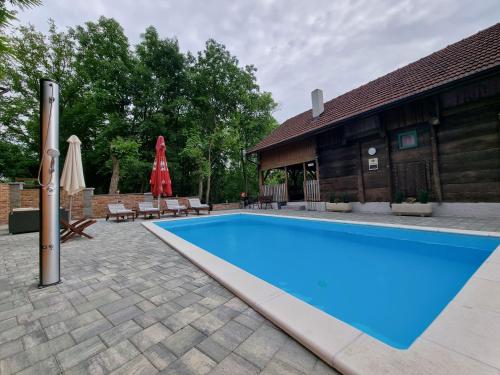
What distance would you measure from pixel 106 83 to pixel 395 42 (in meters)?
17.1

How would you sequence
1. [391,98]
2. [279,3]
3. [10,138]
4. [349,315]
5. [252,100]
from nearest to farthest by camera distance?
1. [349,315]
2. [391,98]
3. [279,3]
4. [10,138]
5. [252,100]

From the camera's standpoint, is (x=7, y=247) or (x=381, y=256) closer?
(x=381, y=256)

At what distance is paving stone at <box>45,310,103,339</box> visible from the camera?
168 cm

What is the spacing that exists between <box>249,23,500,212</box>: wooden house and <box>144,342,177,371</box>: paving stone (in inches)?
337

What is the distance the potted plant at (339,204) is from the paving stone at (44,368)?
935 centimetres

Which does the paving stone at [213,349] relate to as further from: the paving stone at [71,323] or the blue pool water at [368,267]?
the blue pool water at [368,267]

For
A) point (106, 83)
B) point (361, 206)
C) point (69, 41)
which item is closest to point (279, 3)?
point (361, 206)

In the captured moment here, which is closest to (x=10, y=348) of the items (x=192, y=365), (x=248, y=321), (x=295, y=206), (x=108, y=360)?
(x=108, y=360)

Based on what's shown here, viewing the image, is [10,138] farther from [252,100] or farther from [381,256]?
[381,256]

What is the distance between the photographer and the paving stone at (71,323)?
1678 mm

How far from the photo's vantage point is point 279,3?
8.16 meters

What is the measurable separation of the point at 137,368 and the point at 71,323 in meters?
1.00

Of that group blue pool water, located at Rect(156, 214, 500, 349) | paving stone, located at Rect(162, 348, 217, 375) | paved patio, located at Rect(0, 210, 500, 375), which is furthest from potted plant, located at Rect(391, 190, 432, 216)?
paving stone, located at Rect(162, 348, 217, 375)

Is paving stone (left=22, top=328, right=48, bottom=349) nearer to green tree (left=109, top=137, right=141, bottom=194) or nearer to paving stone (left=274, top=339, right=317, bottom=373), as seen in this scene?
paving stone (left=274, top=339, right=317, bottom=373)
